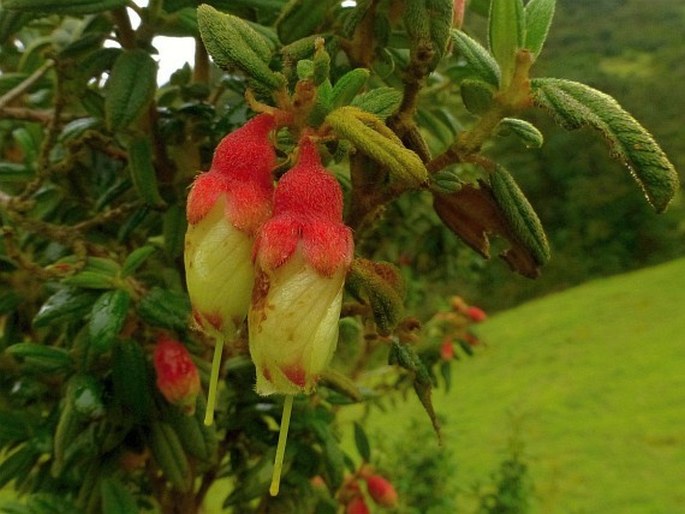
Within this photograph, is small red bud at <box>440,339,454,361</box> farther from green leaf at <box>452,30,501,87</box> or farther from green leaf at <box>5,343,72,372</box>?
green leaf at <box>452,30,501,87</box>

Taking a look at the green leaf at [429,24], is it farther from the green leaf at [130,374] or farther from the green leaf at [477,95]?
the green leaf at [130,374]

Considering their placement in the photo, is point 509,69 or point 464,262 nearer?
point 509,69

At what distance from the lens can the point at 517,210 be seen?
0.46 m

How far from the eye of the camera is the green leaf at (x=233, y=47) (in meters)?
0.37

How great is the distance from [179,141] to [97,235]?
0.48 ft

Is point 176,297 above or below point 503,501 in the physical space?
above

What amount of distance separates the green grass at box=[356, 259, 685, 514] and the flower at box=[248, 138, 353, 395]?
5.26 feet

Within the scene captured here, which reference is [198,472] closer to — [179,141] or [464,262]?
[179,141]

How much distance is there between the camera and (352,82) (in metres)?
0.39

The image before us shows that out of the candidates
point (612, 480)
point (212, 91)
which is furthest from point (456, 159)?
point (612, 480)

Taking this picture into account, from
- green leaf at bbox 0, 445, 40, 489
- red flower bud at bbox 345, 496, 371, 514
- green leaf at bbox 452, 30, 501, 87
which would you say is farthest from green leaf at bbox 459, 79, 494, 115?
red flower bud at bbox 345, 496, 371, 514

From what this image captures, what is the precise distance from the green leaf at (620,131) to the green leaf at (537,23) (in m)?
0.07

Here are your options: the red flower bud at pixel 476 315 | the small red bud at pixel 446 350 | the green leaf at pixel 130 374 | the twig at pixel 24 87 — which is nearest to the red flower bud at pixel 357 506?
the small red bud at pixel 446 350

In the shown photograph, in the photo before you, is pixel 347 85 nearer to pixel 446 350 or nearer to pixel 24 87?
pixel 24 87
